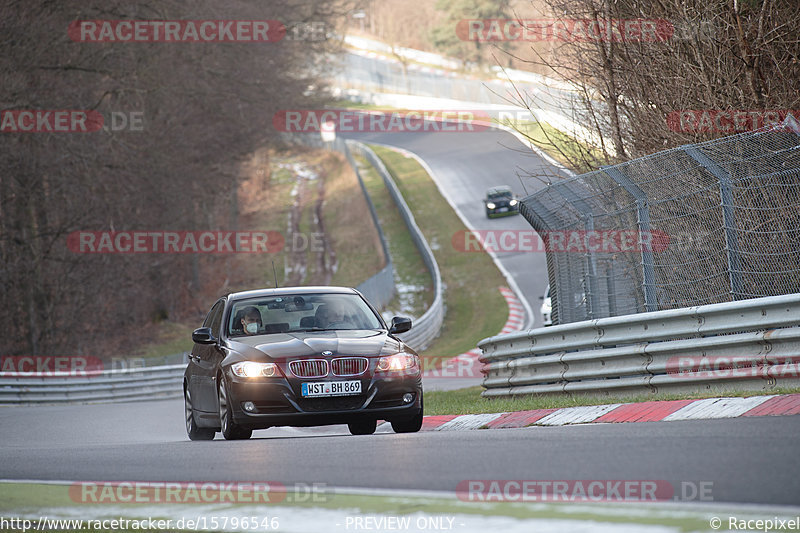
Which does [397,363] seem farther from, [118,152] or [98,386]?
[118,152]

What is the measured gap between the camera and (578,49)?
15.3 metres

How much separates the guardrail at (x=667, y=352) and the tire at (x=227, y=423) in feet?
11.9

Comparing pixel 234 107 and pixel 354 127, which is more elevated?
pixel 354 127

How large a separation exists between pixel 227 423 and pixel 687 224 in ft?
15.5

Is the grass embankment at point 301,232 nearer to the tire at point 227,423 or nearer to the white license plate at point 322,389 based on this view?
the tire at point 227,423

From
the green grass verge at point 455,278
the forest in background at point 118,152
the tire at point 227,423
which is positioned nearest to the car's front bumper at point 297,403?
the tire at point 227,423

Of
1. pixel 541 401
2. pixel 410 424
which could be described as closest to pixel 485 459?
pixel 410 424

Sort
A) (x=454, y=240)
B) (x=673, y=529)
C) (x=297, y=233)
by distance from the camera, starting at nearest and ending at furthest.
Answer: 1. (x=673, y=529)
2. (x=454, y=240)
3. (x=297, y=233)

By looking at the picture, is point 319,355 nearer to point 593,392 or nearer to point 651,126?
point 593,392

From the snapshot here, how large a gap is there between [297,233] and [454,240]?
439 inches

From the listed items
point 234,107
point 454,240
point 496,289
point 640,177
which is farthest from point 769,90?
point 454,240

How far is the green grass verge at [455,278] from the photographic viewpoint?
34531 millimetres

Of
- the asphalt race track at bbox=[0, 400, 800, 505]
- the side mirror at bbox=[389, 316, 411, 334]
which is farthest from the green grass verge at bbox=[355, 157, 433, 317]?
the asphalt race track at bbox=[0, 400, 800, 505]

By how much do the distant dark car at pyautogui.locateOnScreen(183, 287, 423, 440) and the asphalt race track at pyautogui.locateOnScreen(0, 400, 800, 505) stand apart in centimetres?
37
